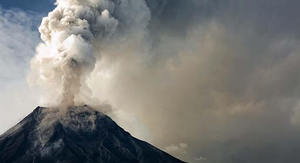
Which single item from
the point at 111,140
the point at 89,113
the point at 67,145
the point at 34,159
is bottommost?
the point at 34,159

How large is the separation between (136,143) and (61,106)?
3993cm

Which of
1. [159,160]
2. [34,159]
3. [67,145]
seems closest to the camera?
[34,159]

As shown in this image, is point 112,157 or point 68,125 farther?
point 68,125

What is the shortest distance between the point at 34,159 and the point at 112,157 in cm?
3281

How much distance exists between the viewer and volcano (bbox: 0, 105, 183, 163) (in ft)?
499

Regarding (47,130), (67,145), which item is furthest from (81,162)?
(47,130)

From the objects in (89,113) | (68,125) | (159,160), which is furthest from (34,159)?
(159,160)

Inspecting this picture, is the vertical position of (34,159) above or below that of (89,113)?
below

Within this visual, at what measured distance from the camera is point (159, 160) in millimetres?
174875

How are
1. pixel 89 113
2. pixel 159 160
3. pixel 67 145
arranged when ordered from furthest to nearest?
pixel 89 113, pixel 159 160, pixel 67 145

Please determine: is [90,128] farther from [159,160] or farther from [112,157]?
[159,160]

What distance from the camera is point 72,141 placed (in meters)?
164

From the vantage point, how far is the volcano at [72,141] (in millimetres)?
152000

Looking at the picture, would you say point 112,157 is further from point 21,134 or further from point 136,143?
point 21,134
